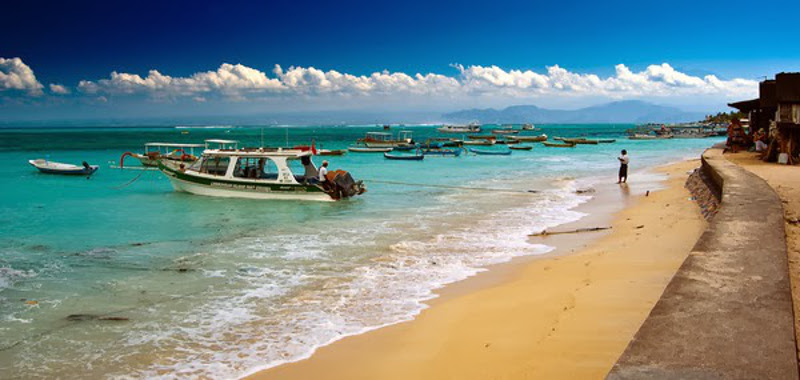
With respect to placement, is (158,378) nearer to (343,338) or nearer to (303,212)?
(343,338)

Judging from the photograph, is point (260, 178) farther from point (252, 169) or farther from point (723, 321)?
point (723, 321)

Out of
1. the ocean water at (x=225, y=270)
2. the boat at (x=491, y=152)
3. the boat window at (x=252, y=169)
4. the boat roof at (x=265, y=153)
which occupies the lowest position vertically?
the ocean water at (x=225, y=270)

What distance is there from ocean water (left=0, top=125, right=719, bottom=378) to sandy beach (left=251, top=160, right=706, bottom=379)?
0.44 m

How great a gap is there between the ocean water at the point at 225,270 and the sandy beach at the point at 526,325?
1.46 ft

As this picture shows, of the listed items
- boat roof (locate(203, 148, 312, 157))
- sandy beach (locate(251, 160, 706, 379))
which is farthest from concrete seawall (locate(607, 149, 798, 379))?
boat roof (locate(203, 148, 312, 157))

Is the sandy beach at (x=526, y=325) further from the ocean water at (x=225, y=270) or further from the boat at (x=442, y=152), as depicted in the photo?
the boat at (x=442, y=152)

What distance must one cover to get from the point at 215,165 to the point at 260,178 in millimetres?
2305

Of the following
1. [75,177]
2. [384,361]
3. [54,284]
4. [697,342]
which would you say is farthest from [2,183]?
[697,342]

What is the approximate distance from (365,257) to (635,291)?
5491 mm

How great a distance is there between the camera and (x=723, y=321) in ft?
13.9

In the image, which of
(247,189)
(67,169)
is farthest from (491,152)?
(247,189)

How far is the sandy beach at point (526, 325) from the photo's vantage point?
5434 millimetres

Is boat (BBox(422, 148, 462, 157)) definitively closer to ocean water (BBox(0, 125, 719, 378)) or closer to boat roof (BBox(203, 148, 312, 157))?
ocean water (BBox(0, 125, 719, 378))

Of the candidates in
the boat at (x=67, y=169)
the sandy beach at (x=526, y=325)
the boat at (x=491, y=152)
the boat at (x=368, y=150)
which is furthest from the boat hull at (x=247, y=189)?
the boat at (x=368, y=150)
